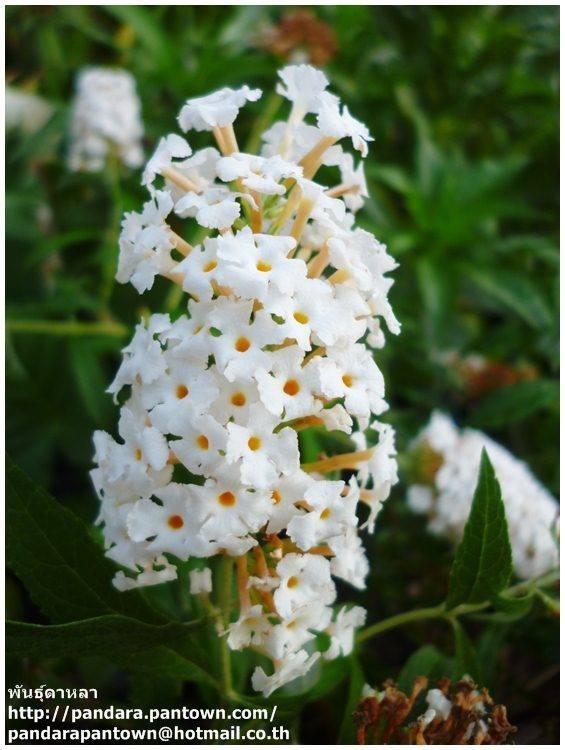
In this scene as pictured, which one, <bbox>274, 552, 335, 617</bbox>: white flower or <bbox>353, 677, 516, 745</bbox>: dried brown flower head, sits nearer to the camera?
<bbox>274, 552, 335, 617</bbox>: white flower

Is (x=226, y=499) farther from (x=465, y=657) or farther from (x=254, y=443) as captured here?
(x=465, y=657)

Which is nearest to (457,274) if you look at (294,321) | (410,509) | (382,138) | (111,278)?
(382,138)

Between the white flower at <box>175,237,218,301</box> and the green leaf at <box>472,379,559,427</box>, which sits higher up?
the green leaf at <box>472,379,559,427</box>

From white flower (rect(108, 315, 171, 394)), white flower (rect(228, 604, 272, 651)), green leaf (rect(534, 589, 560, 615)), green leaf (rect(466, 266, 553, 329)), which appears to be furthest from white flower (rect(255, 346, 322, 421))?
green leaf (rect(466, 266, 553, 329))

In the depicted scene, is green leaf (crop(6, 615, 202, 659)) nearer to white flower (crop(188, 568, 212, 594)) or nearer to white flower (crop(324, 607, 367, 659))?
white flower (crop(188, 568, 212, 594))

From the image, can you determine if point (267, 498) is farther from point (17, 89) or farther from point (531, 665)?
point (17, 89)

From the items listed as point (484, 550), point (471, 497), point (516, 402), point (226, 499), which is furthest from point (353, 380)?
point (516, 402)
